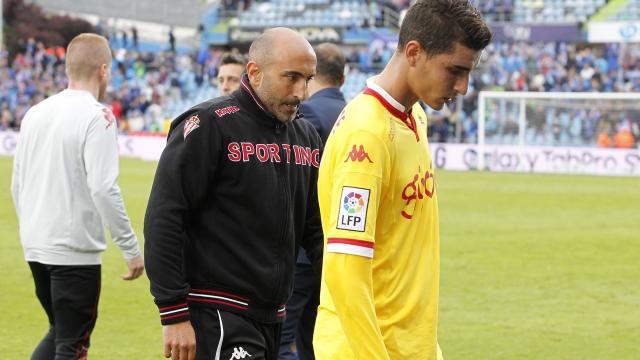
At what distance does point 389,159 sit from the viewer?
3.06 metres

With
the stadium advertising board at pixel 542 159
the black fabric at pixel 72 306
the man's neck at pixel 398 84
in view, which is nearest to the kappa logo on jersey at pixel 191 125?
the man's neck at pixel 398 84

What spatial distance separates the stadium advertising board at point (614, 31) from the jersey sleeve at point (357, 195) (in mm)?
34020

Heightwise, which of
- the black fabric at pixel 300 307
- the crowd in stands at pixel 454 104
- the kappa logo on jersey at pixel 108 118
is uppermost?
the crowd in stands at pixel 454 104

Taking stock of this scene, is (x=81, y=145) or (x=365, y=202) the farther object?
(x=81, y=145)

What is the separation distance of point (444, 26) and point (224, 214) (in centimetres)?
130

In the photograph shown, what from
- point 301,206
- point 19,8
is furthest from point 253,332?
point 19,8

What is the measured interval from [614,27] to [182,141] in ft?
111

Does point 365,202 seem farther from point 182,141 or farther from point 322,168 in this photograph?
point 182,141

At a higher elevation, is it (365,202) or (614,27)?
(614,27)

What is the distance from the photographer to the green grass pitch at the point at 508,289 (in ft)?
26.2

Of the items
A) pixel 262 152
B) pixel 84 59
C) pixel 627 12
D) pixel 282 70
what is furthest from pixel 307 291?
pixel 627 12

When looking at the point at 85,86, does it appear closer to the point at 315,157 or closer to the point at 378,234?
the point at 315,157

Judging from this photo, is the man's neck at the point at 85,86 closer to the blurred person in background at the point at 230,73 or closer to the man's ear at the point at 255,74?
the blurred person in background at the point at 230,73

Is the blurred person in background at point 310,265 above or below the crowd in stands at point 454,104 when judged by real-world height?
below
